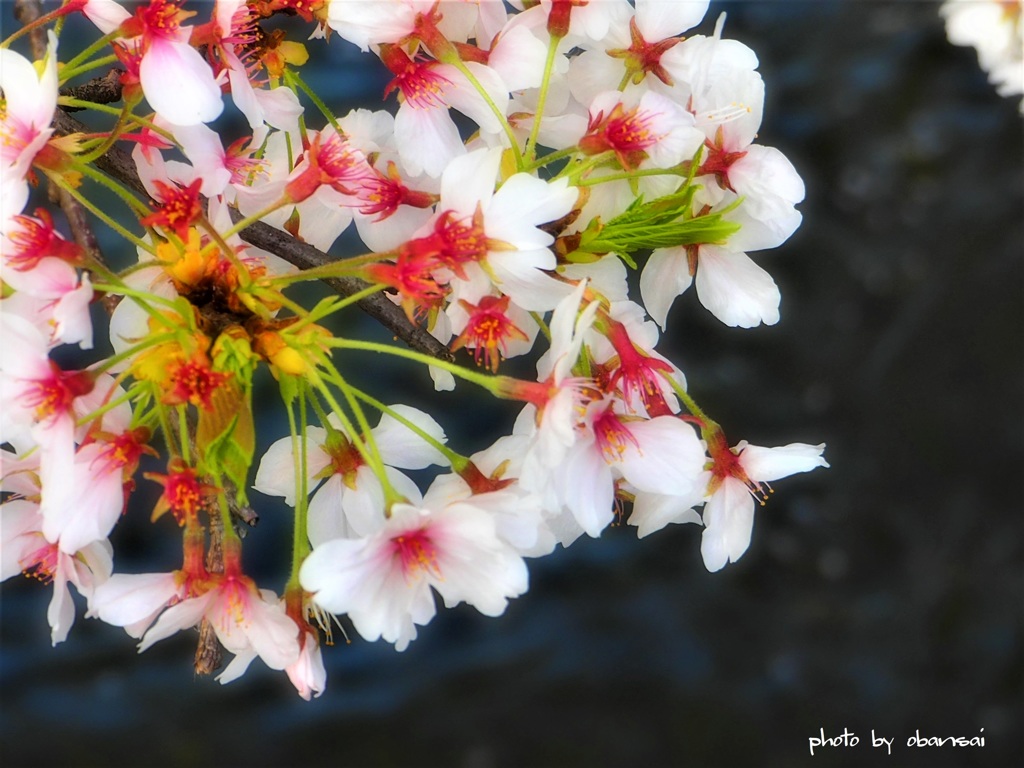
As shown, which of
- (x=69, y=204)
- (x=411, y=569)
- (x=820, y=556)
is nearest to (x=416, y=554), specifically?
(x=411, y=569)

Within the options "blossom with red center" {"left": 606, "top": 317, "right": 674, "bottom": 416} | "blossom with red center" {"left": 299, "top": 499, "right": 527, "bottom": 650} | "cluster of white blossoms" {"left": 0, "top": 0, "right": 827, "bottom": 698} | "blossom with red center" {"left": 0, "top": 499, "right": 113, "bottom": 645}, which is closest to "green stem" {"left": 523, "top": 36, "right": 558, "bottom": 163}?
"cluster of white blossoms" {"left": 0, "top": 0, "right": 827, "bottom": 698}

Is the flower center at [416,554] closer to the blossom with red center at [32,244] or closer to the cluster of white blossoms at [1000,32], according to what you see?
the blossom with red center at [32,244]

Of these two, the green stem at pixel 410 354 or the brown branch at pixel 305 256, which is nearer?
the green stem at pixel 410 354

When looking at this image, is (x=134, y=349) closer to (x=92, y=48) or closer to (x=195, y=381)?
(x=195, y=381)

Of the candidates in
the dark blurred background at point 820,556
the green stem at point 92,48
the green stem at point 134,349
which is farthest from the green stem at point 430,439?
the dark blurred background at point 820,556

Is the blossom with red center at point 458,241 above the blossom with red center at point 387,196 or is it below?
below

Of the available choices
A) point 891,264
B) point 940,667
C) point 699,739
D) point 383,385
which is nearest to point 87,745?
point 383,385

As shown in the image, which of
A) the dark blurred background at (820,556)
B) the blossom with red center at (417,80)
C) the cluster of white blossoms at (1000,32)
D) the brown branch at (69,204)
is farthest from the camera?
the dark blurred background at (820,556)

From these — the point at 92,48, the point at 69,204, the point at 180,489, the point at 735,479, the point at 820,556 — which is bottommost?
the point at 820,556
